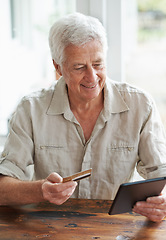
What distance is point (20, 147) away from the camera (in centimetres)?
184

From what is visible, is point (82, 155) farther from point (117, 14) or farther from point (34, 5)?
point (34, 5)

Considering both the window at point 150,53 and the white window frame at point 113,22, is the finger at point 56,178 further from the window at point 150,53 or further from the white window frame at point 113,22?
the window at point 150,53

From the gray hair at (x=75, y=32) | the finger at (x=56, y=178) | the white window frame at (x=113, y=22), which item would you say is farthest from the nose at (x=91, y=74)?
the white window frame at (x=113, y=22)

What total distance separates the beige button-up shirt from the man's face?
15cm

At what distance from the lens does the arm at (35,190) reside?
147 cm

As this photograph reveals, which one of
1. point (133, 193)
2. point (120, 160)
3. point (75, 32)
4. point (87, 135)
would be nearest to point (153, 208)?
point (133, 193)

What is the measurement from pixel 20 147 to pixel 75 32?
2.03 feet

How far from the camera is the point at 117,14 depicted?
2457mm

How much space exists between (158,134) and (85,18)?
2.19 ft

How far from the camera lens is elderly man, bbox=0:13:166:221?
181 cm

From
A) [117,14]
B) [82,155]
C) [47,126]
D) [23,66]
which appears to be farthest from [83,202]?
[23,66]

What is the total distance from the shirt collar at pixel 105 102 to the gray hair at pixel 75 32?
239 millimetres

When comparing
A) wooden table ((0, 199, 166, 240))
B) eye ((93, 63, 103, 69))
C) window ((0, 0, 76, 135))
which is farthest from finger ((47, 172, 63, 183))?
window ((0, 0, 76, 135))

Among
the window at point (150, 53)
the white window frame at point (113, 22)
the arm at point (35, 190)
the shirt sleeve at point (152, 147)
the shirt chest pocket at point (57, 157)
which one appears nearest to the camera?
the arm at point (35, 190)
